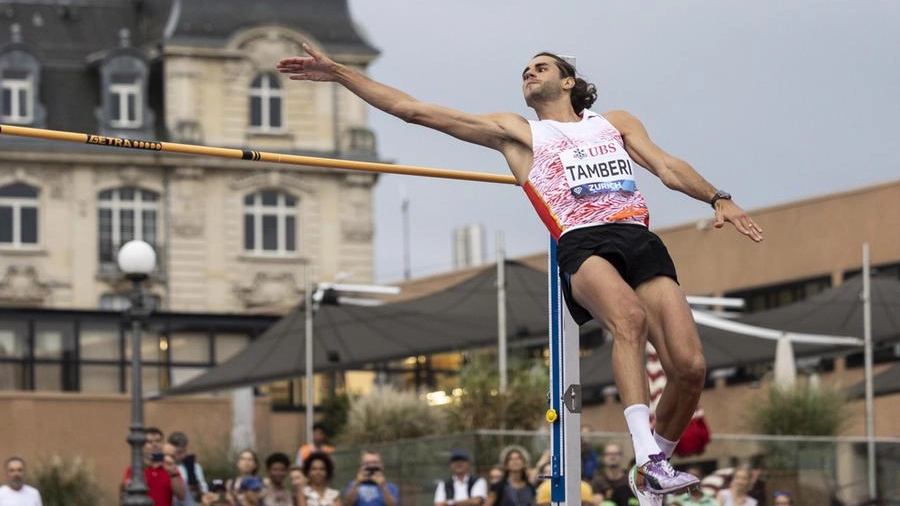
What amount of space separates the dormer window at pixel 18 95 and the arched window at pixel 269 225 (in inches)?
248

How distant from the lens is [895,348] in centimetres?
3494

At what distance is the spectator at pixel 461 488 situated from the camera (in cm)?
1681

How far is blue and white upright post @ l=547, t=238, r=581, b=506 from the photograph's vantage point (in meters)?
8.92

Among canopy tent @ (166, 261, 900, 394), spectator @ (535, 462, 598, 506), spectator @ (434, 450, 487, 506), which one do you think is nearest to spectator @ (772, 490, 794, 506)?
spectator @ (535, 462, 598, 506)

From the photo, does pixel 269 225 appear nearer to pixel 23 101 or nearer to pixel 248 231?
pixel 248 231

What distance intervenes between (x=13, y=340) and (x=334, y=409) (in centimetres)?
905

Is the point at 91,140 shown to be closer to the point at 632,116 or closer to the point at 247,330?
the point at 632,116

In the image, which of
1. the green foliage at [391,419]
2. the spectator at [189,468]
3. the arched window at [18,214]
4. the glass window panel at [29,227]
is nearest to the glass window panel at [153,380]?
the arched window at [18,214]

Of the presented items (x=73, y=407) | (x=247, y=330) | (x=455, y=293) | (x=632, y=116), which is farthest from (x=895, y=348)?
(x=632, y=116)

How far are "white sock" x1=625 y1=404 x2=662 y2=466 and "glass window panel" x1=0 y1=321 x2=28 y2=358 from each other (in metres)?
35.7

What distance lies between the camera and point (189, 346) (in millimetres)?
45719

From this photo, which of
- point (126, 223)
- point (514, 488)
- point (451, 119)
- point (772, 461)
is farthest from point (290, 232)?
point (451, 119)

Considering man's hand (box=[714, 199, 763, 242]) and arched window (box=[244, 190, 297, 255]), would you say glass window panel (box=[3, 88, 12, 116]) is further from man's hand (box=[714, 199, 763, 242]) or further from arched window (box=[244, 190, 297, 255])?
man's hand (box=[714, 199, 763, 242])

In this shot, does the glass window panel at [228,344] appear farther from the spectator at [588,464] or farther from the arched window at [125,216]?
the spectator at [588,464]
